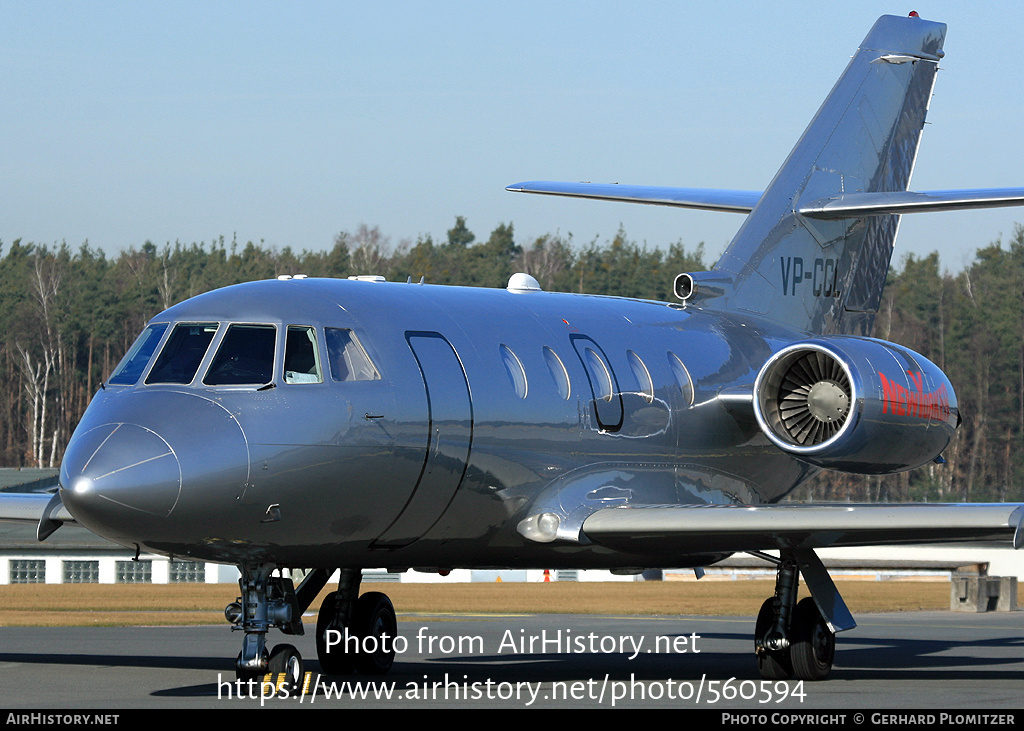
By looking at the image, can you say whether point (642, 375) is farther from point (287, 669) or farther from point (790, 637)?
point (287, 669)

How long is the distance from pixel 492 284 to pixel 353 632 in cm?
8412

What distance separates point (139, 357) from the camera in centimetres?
1248

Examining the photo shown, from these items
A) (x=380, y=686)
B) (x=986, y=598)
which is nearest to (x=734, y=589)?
(x=986, y=598)

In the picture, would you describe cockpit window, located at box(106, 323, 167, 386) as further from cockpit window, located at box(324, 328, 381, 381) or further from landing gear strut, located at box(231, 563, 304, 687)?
landing gear strut, located at box(231, 563, 304, 687)

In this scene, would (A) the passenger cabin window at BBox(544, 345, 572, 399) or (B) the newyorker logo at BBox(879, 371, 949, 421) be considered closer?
(A) the passenger cabin window at BBox(544, 345, 572, 399)

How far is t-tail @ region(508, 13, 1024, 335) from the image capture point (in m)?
18.7

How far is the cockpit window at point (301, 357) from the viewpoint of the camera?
12234 millimetres

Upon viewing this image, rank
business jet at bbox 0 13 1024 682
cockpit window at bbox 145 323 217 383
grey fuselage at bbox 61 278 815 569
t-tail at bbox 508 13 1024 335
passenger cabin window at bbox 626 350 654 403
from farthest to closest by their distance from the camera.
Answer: t-tail at bbox 508 13 1024 335, passenger cabin window at bbox 626 350 654 403, cockpit window at bbox 145 323 217 383, business jet at bbox 0 13 1024 682, grey fuselage at bbox 61 278 815 569

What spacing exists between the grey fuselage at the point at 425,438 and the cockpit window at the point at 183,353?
97 millimetres

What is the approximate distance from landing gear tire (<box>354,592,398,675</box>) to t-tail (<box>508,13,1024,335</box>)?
5020 millimetres

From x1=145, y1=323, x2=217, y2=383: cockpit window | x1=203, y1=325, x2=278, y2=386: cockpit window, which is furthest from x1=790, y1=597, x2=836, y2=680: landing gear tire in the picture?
x1=145, y1=323, x2=217, y2=383: cockpit window

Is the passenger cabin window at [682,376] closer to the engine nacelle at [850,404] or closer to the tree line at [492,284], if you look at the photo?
the engine nacelle at [850,404]

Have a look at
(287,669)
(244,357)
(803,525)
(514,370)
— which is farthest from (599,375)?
(287,669)

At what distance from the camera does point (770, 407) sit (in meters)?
15.7
